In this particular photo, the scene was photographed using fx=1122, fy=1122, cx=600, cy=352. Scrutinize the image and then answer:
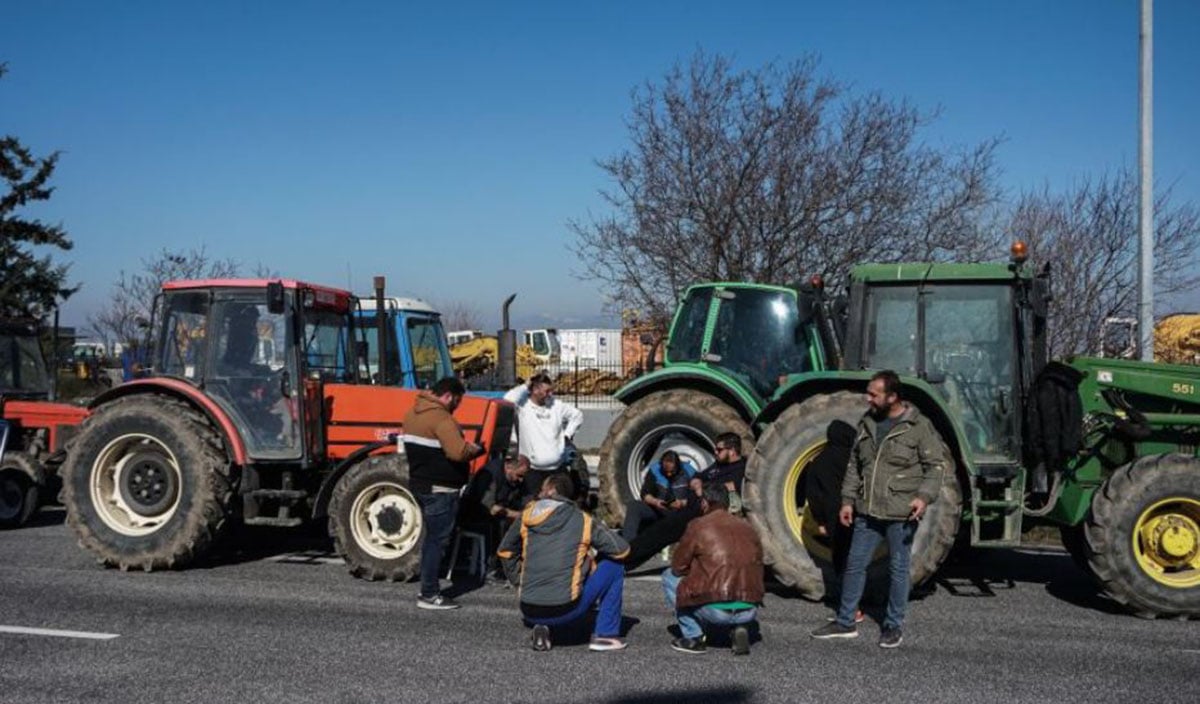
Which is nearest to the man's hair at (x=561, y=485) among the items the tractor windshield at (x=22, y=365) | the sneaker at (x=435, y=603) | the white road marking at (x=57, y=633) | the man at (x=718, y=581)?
the man at (x=718, y=581)

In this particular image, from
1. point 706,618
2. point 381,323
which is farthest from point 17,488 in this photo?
point 706,618

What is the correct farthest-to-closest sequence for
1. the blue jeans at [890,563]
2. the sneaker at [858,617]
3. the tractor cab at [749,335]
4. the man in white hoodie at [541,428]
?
the tractor cab at [749,335], the man in white hoodie at [541,428], the sneaker at [858,617], the blue jeans at [890,563]

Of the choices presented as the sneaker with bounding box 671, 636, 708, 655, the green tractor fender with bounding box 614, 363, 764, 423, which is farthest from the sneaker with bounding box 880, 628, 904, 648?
the green tractor fender with bounding box 614, 363, 764, 423

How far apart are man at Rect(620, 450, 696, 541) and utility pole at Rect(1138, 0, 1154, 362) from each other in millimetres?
5718

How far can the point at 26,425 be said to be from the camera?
12.2 meters

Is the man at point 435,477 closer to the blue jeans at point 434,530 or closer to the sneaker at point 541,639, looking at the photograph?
the blue jeans at point 434,530

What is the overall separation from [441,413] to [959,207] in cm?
1109

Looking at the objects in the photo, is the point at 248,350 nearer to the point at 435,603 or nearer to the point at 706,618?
the point at 435,603

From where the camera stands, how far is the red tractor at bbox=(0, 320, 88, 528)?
11.7 m

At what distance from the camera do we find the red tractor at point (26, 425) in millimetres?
11711

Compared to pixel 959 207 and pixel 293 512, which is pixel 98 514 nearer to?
pixel 293 512

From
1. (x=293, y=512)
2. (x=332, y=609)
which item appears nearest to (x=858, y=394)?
(x=332, y=609)

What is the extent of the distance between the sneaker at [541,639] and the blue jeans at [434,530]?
51.0 inches

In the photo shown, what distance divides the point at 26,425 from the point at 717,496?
8.42 meters
